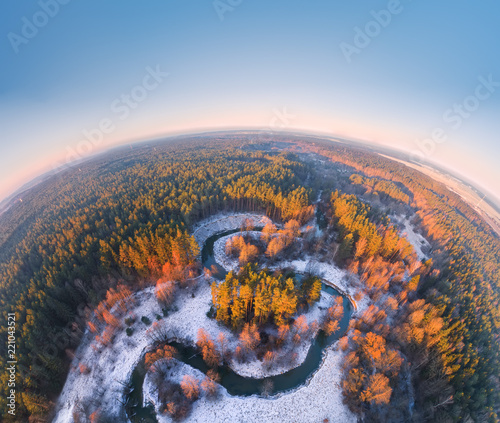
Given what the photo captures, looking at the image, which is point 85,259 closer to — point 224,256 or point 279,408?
point 224,256

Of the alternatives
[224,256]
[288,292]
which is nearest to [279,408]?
[288,292]

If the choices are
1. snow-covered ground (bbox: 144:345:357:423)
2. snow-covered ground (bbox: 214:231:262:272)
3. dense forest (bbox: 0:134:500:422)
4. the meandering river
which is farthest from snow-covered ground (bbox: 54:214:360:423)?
snow-covered ground (bbox: 214:231:262:272)

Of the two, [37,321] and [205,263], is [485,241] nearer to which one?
[205,263]

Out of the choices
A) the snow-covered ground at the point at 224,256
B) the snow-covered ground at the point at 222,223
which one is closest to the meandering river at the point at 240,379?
the snow-covered ground at the point at 224,256

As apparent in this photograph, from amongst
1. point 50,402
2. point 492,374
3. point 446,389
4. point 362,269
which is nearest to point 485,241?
point 362,269

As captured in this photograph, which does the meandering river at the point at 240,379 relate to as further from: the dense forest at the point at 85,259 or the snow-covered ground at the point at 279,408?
the dense forest at the point at 85,259

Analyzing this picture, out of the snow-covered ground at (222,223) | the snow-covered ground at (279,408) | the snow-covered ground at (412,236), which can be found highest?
the snow-covered ground at (222,223)
